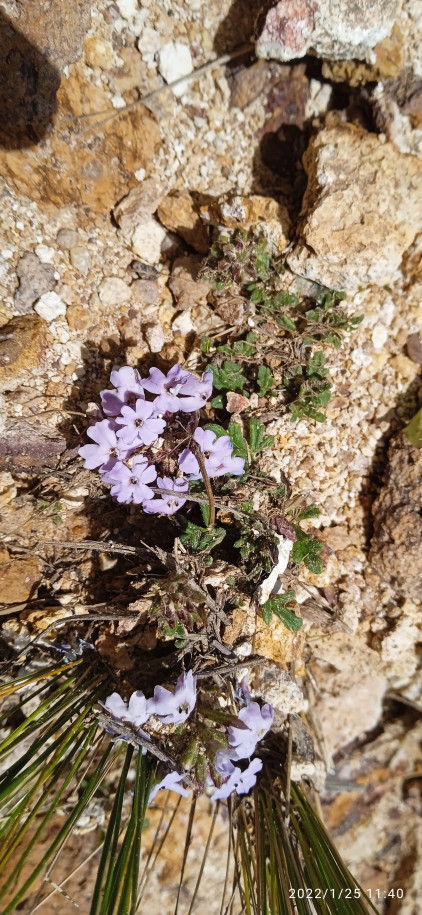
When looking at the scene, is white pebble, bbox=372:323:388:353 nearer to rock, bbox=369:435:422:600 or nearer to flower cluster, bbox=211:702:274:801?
rock, bbox=369:435:422:600

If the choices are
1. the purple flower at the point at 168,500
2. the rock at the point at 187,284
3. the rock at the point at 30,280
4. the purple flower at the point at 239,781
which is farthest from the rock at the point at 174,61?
the purple flower at the point at 239,781

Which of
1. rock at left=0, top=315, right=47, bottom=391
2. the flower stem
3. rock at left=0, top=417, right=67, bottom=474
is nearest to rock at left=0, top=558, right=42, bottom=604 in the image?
rock at left=0, top=417, right=67, bottom=474

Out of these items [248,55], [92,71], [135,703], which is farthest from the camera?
[248,55]

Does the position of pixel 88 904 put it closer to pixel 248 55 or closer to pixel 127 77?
pixel 127 77

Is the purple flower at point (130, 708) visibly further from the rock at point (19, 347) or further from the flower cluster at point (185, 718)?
the rock at point (19, 347)

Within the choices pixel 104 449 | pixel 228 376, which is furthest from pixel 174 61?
pixel 104 449

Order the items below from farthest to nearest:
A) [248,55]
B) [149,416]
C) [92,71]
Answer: [248,55]
[92,71]
[149,416]

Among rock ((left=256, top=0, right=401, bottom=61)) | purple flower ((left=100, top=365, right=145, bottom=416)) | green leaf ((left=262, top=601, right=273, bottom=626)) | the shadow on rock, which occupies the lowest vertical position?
green leaf ((left=262, top=601, right=273, bottom=626))

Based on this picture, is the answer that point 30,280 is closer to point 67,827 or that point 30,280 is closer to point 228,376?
point 228,376

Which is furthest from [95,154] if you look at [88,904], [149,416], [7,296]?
[88,904]
